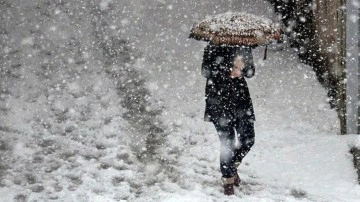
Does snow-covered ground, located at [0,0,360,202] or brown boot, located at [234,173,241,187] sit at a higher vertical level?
snow-covered ground, located at [0,0,360,202]

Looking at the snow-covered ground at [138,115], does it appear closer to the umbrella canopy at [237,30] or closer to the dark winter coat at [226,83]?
the dark winter coat at [226,83]

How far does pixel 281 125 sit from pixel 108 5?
7.37m

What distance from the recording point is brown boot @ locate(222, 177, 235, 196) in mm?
5527

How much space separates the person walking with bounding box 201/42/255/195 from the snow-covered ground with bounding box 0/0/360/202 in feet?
1.91

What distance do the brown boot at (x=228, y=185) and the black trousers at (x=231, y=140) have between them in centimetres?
5

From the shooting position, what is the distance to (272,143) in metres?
7.44

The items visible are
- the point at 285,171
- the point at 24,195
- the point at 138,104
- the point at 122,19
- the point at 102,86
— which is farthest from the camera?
the point at 122,19

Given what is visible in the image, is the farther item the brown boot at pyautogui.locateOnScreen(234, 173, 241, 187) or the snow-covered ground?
the snow-covered ground

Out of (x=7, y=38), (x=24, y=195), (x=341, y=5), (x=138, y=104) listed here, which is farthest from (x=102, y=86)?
(x=341, y=5)

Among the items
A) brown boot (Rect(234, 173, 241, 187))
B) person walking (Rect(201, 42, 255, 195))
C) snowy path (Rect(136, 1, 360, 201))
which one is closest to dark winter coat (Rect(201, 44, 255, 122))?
person walking (Rect(201, 42, 255, 195))

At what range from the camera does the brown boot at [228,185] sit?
553 cm

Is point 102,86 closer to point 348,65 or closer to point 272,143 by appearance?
point 272,143

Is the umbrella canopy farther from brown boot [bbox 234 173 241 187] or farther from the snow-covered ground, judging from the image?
the snow-covered ground

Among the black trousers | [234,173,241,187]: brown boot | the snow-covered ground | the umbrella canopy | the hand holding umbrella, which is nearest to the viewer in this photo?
the umbrella canopy
